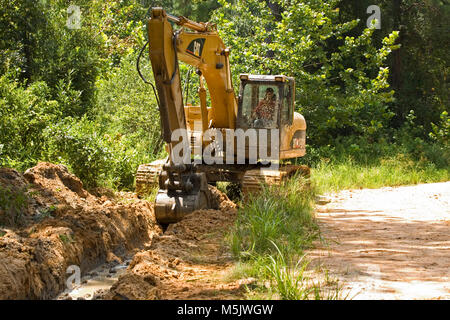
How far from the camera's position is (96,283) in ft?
22.1

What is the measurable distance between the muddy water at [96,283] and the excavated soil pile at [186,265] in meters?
0.37

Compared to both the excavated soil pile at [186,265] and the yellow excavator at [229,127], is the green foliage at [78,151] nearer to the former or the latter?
the yellow excavator at [229,127]

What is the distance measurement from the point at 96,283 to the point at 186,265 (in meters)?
0.95

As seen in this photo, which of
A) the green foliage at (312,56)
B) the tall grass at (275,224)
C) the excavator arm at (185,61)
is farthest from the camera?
the green foliage at (312,56)

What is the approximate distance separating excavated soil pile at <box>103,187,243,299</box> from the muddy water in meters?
0.37

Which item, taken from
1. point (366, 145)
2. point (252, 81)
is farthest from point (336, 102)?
point (252, 81)

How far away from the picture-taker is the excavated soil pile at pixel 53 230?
603cm

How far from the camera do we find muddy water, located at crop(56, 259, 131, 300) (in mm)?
6160

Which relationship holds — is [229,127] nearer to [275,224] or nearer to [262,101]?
[262,101]

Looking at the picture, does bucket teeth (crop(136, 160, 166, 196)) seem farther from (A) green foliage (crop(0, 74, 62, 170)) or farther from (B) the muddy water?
(B) the muddy water

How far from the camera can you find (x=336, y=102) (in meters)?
18.2

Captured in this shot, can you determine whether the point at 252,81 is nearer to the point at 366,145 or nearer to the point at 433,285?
the point at 433,285

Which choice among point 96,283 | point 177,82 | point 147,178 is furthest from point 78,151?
point 96,283

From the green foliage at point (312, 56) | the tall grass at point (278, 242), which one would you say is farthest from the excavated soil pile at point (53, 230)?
the green foliage at point (312, 56)
